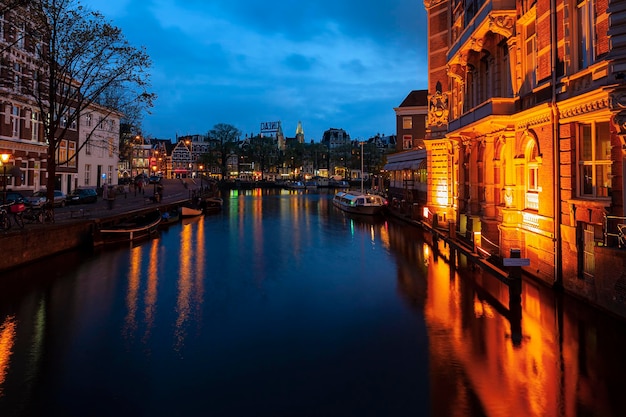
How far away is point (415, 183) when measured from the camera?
40562mm

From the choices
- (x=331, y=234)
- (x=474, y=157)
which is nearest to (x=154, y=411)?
(x=474, y=157)

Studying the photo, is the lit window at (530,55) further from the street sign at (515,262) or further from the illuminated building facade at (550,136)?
the street sign at (515,262)

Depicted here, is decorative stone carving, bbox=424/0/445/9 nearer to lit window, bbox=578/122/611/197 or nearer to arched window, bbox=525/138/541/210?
arched window, bbox=525/138/541/210

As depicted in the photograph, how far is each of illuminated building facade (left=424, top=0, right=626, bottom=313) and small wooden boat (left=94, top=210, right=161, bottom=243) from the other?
2058cm

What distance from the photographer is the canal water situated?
23.3 feet

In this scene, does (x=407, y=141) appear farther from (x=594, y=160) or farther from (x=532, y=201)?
(x=594, y=160)

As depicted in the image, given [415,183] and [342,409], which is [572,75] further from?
[415,183]

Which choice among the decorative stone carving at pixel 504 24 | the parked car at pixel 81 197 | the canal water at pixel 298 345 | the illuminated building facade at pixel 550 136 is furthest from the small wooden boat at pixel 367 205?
the decorative stone carving at pixel 504 24

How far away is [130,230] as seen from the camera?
2608 cm

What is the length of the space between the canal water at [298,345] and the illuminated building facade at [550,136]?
1.68m

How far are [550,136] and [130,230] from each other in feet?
79.3

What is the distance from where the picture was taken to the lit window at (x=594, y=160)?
11.3 m

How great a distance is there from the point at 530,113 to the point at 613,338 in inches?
331

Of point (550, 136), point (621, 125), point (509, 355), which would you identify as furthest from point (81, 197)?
point (621, 125)
